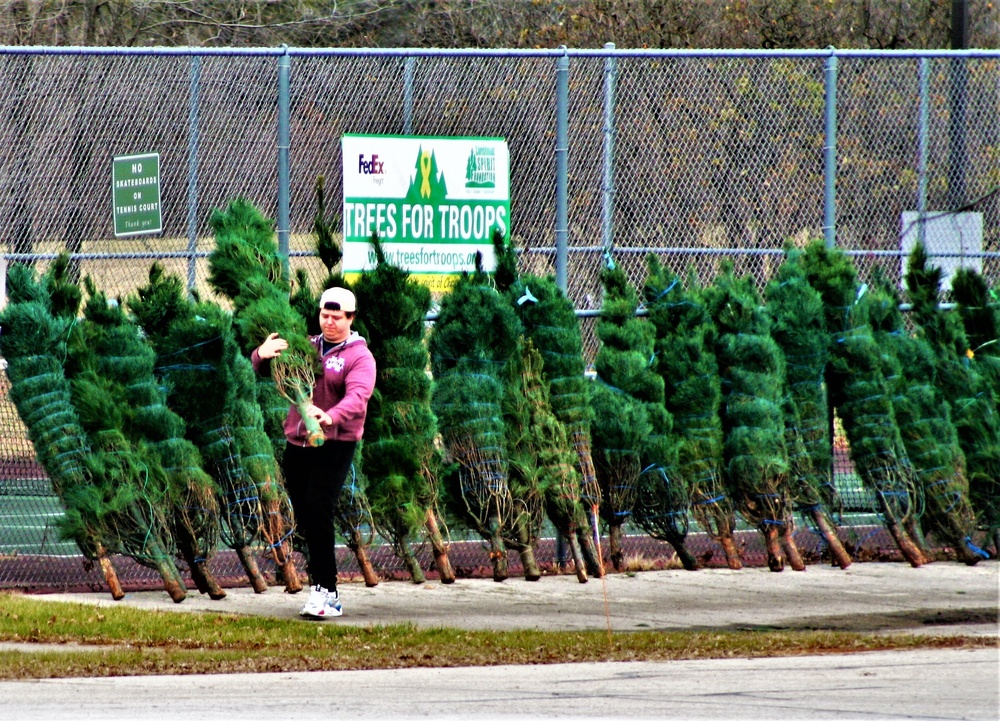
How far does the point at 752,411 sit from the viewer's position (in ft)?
31.4

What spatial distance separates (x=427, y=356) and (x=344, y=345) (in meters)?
0.86

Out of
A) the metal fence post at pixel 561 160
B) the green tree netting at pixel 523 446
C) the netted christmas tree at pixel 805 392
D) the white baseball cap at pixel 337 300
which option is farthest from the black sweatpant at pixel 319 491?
the netted christmas tree at pixel 805 392

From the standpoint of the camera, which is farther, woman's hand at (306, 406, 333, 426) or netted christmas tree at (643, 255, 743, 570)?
netted christmas tree at (643, 255, 743, 570)

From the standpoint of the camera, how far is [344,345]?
28.5 ft

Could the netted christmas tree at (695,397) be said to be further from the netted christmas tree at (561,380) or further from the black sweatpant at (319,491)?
the black sweatpant at (319,491)

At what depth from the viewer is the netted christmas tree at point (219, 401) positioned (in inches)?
348

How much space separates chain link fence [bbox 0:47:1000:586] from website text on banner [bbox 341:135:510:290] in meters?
0.30

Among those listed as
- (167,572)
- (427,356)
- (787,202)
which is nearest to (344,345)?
(427,356)

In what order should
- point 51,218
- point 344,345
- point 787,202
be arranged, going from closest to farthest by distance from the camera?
point 344,345 < point 51,218 < point 787,202

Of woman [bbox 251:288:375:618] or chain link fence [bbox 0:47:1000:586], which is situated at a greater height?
chain link fence [bbox 0:47:1000:586]

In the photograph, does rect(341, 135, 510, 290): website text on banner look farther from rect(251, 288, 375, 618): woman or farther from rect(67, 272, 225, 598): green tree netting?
rect(67, 272, 225, 598): green tree netting

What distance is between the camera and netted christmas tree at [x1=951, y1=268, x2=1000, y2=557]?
10094 millimetres

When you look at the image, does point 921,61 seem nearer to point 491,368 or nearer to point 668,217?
point 668,217

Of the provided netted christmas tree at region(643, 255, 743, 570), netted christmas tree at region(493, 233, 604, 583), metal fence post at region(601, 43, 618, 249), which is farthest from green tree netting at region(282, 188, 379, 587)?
metal fence post at region(601, 43, 618, 249)
